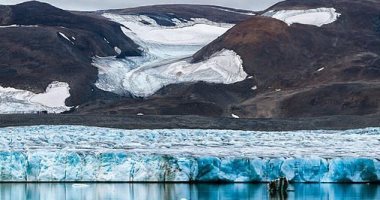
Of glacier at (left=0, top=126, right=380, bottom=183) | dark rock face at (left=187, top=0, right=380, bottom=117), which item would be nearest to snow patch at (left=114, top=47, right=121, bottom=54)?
dark rock face at (left=187, top=0, right=380, bottom=117)

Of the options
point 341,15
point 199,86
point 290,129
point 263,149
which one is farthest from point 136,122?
point 341,15

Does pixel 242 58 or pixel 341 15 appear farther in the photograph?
pixel 341 15

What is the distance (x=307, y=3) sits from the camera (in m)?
83.1

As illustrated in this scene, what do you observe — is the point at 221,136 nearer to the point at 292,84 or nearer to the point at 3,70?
the point at 292,84

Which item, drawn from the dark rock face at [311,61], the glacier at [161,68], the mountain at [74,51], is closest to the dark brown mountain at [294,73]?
the dark rock face at [311,61]

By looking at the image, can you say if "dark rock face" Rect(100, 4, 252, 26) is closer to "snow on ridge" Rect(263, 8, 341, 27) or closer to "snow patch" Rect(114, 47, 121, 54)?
"snow patch" Rect(114, 47, 121, 54)

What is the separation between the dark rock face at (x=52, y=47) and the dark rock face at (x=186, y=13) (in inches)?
708

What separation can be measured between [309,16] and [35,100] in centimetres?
2496

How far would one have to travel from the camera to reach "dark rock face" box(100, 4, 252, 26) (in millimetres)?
108750

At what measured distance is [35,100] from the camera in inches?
2557

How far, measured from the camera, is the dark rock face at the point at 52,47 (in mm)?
69375

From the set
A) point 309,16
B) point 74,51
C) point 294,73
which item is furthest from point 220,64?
point 74,51

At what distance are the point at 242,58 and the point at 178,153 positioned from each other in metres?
44.4

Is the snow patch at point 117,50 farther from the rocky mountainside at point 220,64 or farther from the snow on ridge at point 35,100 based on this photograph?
the snow on ridge at point 35,100
